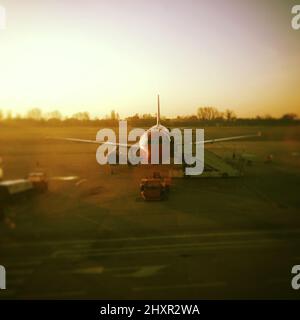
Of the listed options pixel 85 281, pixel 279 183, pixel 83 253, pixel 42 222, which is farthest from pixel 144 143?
pixel 85 281

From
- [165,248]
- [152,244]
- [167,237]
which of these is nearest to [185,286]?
[165,248]

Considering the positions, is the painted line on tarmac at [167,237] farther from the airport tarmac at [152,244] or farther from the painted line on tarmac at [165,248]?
the painted line on tarmac at [165,248]

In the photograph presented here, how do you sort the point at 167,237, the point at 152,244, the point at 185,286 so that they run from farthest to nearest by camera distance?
the point at 167,237
the point at 152,244
the point at 185,286

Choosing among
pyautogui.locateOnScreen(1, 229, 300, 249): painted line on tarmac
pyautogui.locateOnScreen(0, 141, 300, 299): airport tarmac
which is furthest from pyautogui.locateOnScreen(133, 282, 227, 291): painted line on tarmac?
pyautogui.locateOnScreen(1, 229, 300, 249): painted line on tarmac

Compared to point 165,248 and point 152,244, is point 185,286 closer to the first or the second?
point 165,248

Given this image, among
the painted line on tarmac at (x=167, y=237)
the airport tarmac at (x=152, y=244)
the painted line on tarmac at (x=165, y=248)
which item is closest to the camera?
the airport tarmac at (x=152, y=244)

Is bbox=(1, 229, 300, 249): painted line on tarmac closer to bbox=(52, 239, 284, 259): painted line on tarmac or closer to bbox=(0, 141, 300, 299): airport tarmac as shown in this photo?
bbox=(0, 141, 300, 299): airport tarmac

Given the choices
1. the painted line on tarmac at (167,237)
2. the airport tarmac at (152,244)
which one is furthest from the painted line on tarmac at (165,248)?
the painted line on tarmac at (167,237)
